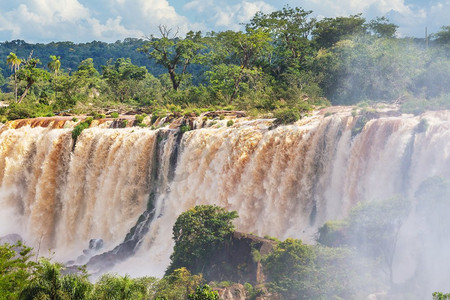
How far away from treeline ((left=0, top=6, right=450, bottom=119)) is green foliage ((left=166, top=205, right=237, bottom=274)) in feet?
23.2

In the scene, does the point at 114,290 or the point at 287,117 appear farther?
the point at 287,117

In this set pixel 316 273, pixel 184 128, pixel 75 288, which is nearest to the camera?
pixel 75 288

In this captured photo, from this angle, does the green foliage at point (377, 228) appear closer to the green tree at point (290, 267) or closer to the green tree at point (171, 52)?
the green tree at point (290, 267)

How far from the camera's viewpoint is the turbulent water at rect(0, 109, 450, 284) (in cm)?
2036

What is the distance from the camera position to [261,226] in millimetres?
23422

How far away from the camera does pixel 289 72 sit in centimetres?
4306

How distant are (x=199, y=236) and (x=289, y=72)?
24.6 metres

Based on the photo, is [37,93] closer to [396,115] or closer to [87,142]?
[87,142]

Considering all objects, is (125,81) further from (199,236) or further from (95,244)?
(199,236)

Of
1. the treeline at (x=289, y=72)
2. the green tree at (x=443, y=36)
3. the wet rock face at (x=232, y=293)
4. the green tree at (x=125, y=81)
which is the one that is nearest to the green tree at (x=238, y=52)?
the treeline at (x=289, y=72)

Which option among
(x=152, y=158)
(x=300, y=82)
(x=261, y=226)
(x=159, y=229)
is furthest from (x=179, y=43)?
(x=261, y=226)

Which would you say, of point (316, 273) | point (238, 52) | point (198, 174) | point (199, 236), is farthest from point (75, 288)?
point (238, 52)

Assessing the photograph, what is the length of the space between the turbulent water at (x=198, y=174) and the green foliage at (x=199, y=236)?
256cm

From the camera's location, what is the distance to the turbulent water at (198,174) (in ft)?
66.8
